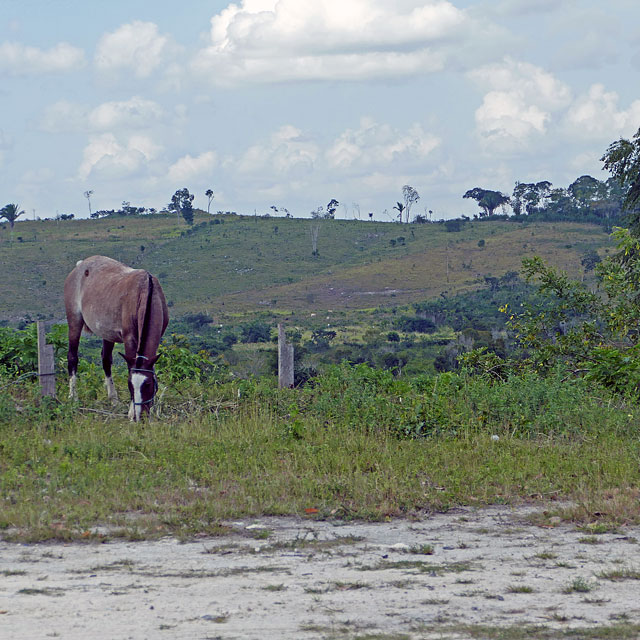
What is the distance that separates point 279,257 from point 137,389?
282ft

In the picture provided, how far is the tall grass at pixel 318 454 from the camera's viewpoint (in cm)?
725

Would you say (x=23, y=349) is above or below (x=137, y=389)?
above

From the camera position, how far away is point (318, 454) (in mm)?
8930

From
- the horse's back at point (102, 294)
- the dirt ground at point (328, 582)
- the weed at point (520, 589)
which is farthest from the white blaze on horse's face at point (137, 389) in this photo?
the weed at point (520, 589)

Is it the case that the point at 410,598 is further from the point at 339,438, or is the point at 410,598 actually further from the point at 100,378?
the point at 100,378

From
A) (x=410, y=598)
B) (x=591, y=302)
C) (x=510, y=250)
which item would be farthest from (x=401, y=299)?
(x=410, y=598)

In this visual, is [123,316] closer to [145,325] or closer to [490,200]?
[145,325]

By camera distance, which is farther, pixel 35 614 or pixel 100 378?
pixel 100 378

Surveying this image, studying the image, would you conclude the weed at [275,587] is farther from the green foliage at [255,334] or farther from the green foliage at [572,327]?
the green foliage at [255,334]

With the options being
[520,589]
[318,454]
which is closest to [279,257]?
[318,454]

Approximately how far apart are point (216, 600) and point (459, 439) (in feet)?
17.1

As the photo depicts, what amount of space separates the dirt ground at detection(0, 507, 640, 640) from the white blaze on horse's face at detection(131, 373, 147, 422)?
417 centimetres

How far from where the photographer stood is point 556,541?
6430mm

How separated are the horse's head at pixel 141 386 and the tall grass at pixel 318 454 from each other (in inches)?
12.3
